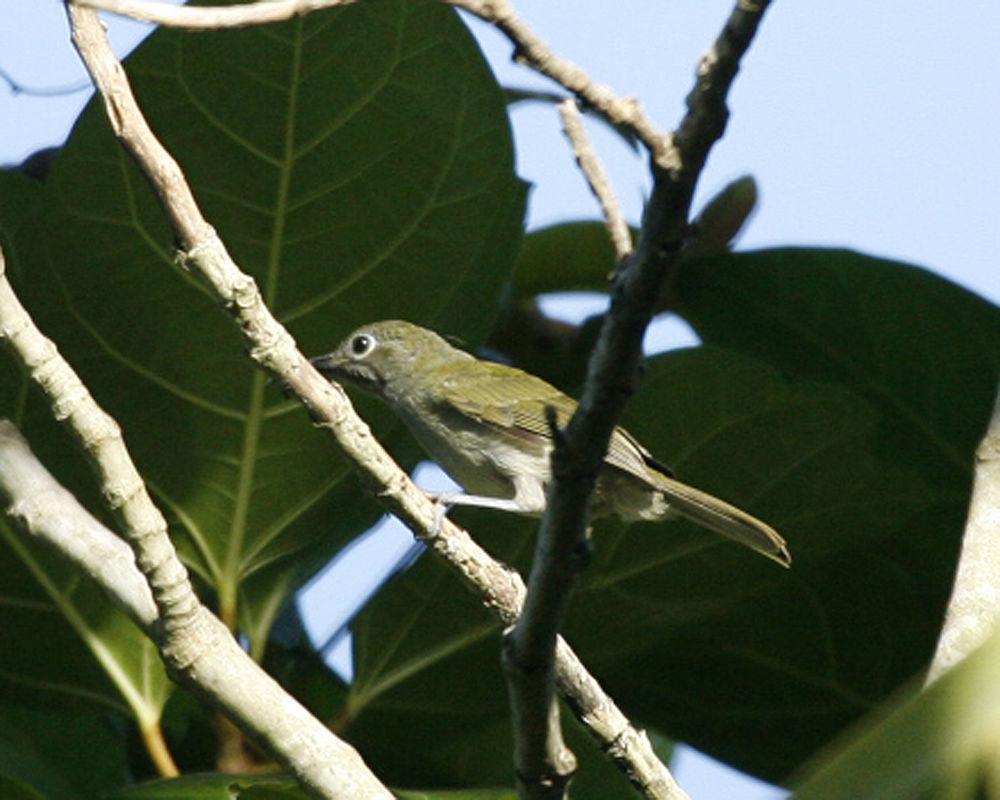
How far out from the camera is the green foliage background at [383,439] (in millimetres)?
2992

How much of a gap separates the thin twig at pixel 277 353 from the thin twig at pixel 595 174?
512 mm

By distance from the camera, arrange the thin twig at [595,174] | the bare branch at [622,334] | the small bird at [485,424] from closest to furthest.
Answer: the bare branch at [622,334], the thin twig at [595,174], the small bird at [485,424]

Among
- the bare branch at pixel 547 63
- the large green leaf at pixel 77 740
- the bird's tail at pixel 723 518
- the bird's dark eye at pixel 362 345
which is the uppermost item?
the bare branch at pixel 547 63

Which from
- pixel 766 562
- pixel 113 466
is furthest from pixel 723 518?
pixel 113 466

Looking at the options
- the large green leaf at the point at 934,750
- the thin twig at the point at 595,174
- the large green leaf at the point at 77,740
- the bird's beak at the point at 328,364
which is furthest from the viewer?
the bird's beak at the point at 328,364

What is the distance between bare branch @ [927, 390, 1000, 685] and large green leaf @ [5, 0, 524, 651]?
1.07 m

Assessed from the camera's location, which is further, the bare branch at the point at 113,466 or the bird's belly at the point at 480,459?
the bird's belly at the point at 480,459

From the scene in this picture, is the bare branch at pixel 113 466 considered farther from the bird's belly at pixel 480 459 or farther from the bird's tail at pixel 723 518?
the bird's belly at pixel 480 459

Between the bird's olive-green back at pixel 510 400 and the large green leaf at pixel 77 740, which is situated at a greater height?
the bird's olive-green back at pixel 510 400

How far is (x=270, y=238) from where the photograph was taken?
3.03m

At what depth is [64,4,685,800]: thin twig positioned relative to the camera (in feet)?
6.73

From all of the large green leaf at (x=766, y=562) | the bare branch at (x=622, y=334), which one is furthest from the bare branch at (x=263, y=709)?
the large green leaf at (x=766, y=562)

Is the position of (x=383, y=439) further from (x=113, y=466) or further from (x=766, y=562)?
(x=113, y=466)

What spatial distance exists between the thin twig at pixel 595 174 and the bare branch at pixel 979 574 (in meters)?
0.68
